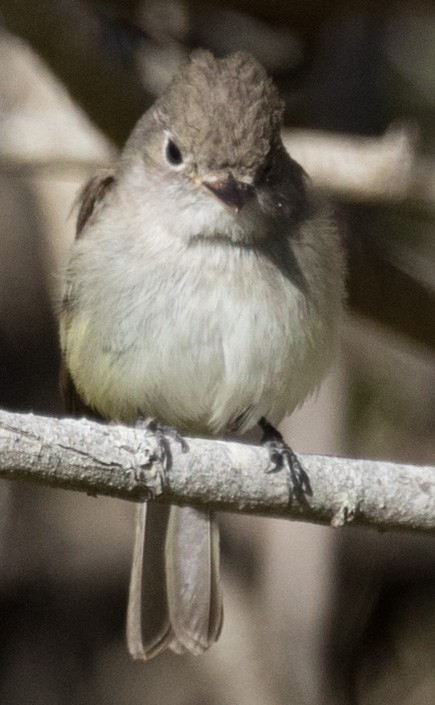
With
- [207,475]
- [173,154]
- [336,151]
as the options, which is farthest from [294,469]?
[336,151]

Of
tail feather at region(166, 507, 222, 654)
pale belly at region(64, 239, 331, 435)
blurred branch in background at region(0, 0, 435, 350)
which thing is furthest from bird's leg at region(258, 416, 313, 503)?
blurred branch in background at region(0, 0, 435, 350)

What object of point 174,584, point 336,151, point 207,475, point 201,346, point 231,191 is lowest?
point 207,475

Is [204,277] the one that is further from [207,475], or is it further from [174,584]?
[174,584]

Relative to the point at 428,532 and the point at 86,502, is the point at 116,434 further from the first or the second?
the point at 86,502

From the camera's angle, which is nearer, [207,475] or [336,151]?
[207,475]

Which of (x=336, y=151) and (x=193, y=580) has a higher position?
(x=336, y=151)

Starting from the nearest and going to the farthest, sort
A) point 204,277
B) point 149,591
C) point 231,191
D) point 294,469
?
point 294,469
point 231,191
point 204,277
point 149,591

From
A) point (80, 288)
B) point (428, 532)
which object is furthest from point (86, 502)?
point (428, 532)

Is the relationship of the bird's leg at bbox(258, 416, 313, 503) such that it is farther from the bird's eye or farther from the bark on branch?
the bird's eye
